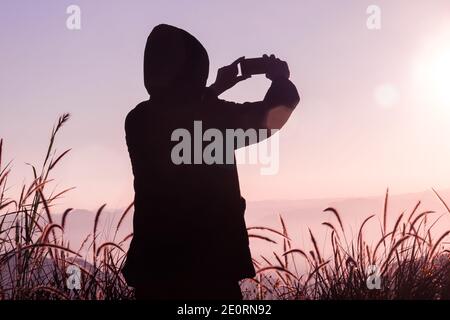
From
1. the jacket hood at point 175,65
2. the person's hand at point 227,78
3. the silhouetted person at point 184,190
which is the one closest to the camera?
the silhouetted person at point 184,190

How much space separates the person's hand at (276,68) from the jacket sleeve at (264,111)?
0.42 feet

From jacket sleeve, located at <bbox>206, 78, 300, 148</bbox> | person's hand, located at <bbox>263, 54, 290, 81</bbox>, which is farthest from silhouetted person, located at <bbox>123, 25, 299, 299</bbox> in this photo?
person's hand, located at <bbox>263, 54, 290, 81</bbox>

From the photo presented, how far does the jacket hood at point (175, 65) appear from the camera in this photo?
374 centimetres

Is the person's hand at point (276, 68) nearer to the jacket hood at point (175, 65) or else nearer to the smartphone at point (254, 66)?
the smartphone at point (254, 66)

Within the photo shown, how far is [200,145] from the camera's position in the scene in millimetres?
3625

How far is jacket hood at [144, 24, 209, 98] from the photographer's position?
3.74m

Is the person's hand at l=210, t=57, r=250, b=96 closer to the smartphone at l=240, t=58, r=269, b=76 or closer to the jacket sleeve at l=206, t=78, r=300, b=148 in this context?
the smartphone at l=240, t=58, r=269, b=76

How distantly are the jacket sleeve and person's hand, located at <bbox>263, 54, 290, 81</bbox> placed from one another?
0.42ft

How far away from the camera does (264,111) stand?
3.77 meters

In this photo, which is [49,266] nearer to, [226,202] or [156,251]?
[156,251]

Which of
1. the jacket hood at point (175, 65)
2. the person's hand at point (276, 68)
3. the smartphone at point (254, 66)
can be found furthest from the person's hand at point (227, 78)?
the jacket hood at point (175, 65)
